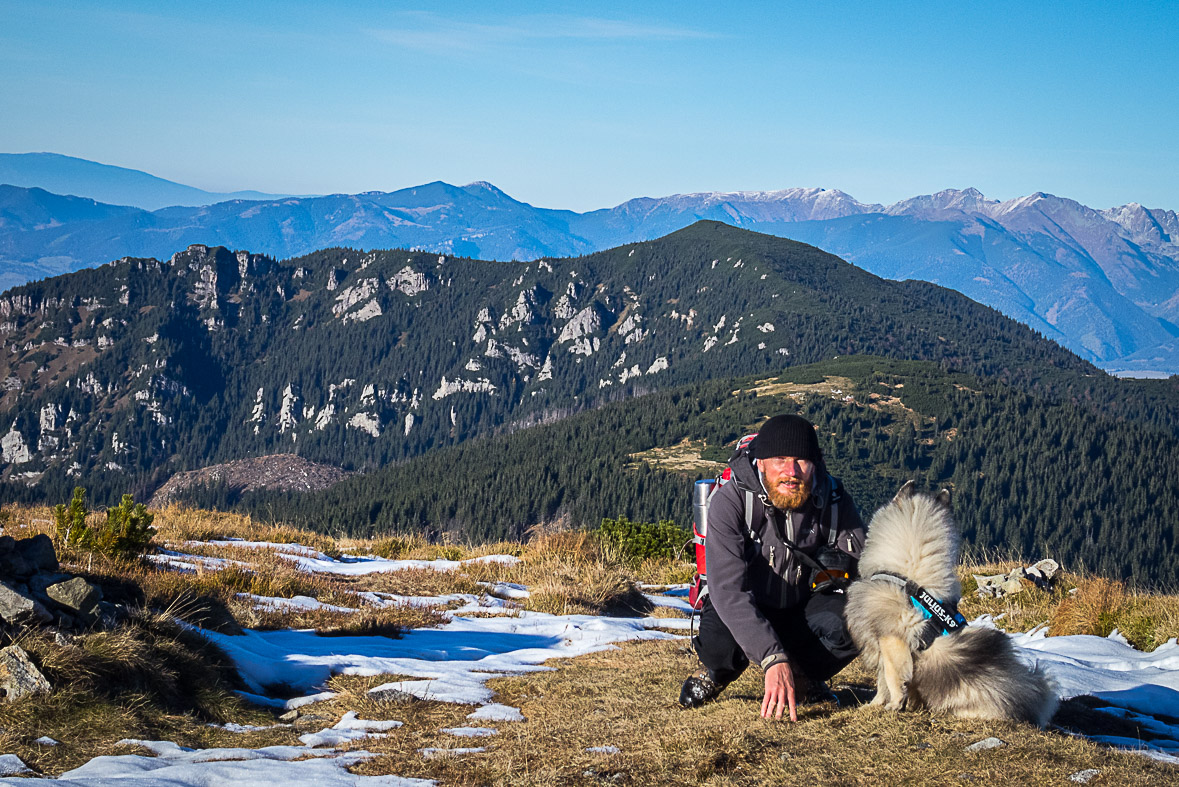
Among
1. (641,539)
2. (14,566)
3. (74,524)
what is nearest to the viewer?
(14,566)

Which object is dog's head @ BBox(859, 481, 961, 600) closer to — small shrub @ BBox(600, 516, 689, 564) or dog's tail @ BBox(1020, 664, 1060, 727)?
dog's tail @ BBox(1020, 664, 1060, 727)

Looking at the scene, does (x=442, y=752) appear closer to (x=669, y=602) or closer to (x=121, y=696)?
(x=121, y=696)

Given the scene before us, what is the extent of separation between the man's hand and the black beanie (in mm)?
1328

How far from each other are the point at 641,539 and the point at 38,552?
1227cm

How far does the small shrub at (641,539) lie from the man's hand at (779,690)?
1103 centimetres

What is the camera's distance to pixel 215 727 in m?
5.89

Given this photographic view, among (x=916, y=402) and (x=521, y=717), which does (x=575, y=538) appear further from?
(x=916, y=402)

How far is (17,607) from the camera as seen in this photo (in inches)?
234

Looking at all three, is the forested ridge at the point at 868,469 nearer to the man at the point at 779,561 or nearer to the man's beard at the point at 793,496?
the man at the point at 779,561

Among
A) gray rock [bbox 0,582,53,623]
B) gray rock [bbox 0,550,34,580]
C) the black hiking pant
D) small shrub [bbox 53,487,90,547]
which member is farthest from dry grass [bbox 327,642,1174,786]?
small shrub [bbox 53,487,90,547]

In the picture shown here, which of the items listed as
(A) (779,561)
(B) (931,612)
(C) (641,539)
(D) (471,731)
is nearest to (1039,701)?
(B) (931,612)

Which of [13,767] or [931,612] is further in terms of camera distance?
[931,612]

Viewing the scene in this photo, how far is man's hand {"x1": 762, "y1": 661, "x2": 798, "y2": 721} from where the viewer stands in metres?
5.14

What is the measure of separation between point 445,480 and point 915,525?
563ft
